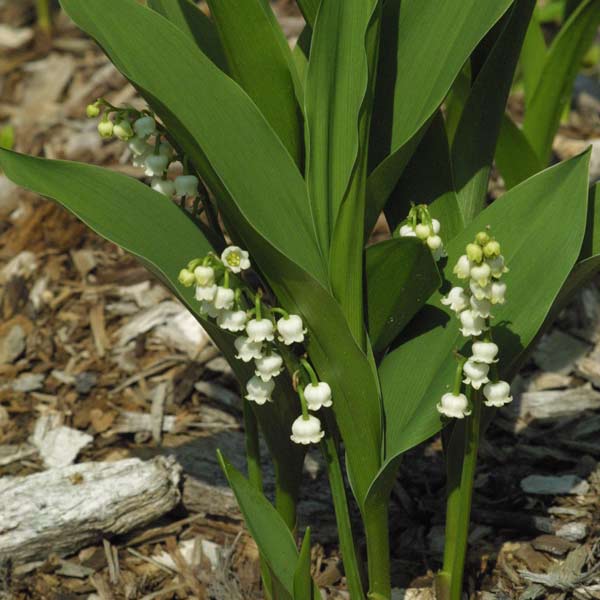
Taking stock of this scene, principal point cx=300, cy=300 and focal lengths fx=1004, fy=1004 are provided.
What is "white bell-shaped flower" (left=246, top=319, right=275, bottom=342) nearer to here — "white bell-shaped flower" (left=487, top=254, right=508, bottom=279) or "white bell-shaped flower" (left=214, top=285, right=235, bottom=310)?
"white bell-shaped flower" (left=214, top=285, right=235, bottom=310)

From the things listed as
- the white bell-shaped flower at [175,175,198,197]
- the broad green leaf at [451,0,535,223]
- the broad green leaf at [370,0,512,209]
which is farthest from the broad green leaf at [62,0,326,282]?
the broad green leaf at [451,0,535,223]

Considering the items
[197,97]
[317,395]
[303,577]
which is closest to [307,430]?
[317,395]

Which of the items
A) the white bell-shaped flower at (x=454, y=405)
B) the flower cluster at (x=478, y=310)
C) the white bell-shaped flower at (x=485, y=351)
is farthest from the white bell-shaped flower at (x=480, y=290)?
the white bell-shaped flower at (x=454, y=405)

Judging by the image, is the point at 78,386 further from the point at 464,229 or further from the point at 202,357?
the point at 464,229

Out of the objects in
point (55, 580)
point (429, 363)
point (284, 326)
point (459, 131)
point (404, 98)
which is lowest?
point (55, 580)

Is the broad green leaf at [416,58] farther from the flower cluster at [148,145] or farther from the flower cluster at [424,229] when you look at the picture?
the flower cluster at [148,145]

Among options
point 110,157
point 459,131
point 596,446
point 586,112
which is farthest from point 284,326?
point 586,112

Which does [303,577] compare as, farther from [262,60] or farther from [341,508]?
[262,60]
